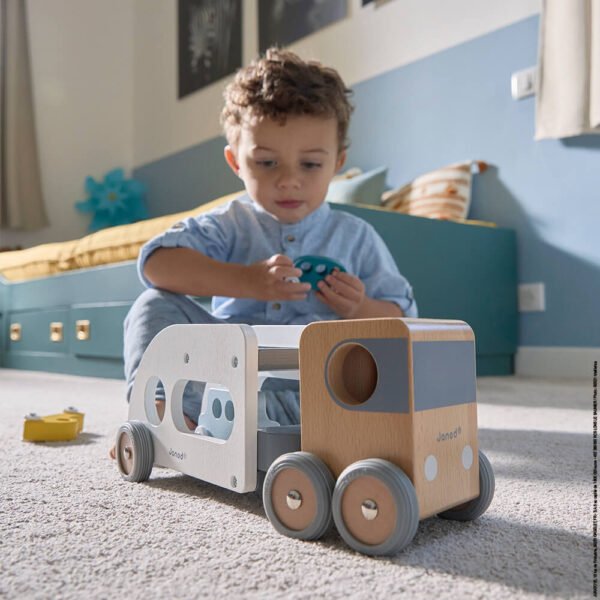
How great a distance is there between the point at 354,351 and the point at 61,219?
11.9 feet

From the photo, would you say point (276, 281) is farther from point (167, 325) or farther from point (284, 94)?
point (284, 94)

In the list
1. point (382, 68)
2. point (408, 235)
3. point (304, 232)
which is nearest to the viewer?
point (304, 232)

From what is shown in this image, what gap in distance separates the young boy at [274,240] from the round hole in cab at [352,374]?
1.00 ft

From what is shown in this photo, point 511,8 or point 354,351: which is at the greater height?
point 511,8

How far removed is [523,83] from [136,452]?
72.4 inches

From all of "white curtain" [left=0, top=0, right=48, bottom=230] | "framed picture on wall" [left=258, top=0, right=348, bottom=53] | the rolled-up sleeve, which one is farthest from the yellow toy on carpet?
"white curtain" [left=0, top=0, right=48, bottom=230]

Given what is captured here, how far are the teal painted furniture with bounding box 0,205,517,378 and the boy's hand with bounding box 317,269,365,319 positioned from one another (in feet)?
2.68

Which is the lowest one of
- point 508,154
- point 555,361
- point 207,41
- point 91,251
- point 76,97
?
point 555,361

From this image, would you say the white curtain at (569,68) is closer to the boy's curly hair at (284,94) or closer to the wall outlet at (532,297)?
the wall outlet at (532,297)

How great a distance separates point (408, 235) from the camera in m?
1.86

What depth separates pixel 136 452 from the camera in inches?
26.0

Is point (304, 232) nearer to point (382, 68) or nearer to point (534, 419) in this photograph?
point (534, 419)

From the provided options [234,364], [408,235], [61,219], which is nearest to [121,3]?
[61,219]

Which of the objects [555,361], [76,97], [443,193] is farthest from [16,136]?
[555,361]
